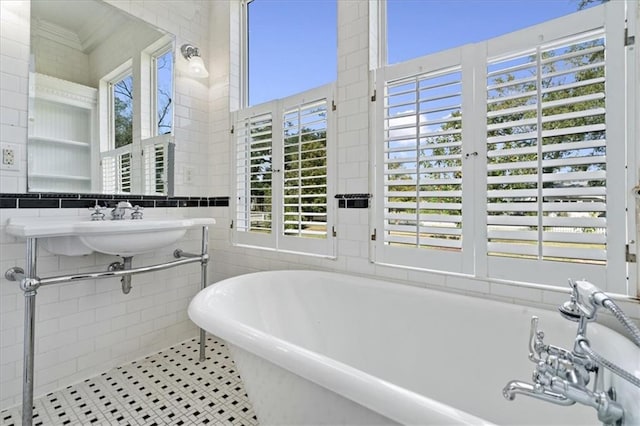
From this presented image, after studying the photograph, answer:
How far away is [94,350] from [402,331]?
1817 millimetres

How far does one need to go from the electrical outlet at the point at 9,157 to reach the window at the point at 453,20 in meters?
2.05

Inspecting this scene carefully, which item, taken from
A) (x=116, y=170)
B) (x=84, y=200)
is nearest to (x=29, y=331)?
(x=84, y=200)

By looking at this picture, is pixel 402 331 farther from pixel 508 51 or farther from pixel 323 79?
pixel 323 79

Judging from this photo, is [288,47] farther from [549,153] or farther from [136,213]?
[549,153]

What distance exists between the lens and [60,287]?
1.81m

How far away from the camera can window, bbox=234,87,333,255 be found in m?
2.00

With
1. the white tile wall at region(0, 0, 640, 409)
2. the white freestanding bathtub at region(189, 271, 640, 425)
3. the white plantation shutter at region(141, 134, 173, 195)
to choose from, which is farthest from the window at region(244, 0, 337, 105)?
the white freestanding bathtub at region(189, 271, 640, 425)

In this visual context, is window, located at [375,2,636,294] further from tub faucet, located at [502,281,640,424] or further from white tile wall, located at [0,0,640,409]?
tub faucet, located at [502,281,640,424]

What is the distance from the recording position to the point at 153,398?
66.1 inches

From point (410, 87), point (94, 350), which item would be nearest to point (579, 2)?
point (410, 87)

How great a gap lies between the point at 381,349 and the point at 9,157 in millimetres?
2081

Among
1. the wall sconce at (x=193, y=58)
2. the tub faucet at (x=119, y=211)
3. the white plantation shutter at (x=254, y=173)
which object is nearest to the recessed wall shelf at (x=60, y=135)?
the tub faucet at (x=119, y=211)

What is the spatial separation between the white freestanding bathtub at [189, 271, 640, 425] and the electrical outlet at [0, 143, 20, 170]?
125cm

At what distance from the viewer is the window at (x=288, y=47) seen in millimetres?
2105
